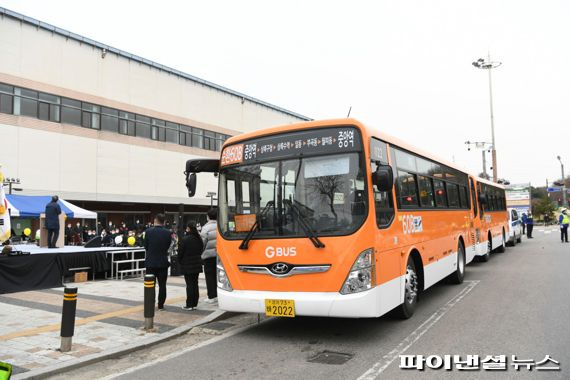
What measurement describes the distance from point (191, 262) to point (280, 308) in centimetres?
330

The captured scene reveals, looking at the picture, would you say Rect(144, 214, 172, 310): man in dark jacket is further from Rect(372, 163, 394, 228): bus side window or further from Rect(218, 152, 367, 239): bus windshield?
A: Rect(372, 163, 394, 228): bus side window

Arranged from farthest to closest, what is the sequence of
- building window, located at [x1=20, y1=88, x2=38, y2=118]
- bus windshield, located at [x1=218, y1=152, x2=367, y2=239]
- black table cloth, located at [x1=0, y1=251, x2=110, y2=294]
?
building window, located at [x1=20, y1=88, x2=38, y2=118]
black table cloth, located at [x1=0, y1=251, x2=110, y2=294]
bus windshield, located at [x1=218, y1=152, x2=367, y2=239]

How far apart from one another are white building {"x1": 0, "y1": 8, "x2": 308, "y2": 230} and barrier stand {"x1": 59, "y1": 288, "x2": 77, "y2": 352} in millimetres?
25331

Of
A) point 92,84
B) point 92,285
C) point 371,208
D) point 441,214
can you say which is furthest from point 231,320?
point 92,84

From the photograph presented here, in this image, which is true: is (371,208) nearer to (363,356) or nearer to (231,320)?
(363,356)

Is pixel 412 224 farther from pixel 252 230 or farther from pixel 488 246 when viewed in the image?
pixel 488 246

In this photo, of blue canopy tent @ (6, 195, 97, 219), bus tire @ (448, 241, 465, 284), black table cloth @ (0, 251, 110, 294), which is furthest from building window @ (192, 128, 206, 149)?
bus tire @ (448, 241, 465, 284)

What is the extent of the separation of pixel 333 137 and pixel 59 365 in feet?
15.3

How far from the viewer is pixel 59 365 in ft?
18.2

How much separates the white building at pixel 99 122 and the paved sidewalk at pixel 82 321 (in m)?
20.6

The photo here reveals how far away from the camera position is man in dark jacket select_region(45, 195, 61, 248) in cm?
1441

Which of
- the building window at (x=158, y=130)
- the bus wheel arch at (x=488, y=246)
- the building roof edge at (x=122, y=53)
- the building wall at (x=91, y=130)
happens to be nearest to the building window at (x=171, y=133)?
the building window at (x=158, y=130)

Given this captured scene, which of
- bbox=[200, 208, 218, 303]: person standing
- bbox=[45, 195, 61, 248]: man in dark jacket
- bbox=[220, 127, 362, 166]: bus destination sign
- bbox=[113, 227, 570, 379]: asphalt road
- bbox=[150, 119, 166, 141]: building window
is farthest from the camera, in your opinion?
bbox=[150, 119, 166, 141]: building window

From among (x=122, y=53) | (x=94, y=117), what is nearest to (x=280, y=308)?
(x=94, y=117)
